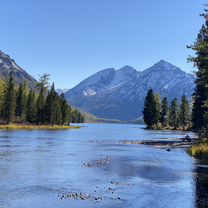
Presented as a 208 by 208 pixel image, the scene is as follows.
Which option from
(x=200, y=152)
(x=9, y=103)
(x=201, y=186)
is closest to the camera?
(x=201, y=186)

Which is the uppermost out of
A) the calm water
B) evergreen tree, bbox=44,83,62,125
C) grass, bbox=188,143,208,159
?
evergreen tree, bbox=44,83,62,125

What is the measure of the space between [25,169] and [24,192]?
12982mm

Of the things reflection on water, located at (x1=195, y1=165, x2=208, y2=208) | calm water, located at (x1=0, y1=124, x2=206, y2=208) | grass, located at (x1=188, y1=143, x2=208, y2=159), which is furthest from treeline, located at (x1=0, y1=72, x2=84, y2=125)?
reflection on water, located at (x1=195, y1=165, x2=208, y2=208)

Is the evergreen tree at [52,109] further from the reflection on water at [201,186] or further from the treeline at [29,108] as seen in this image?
the reflection on water at [201,186]

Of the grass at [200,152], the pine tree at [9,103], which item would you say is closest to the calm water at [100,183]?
the grass at [200,152]

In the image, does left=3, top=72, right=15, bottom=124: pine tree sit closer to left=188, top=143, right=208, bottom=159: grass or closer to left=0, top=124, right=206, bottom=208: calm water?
left=188, top=143, right=208, bottom=159: grass

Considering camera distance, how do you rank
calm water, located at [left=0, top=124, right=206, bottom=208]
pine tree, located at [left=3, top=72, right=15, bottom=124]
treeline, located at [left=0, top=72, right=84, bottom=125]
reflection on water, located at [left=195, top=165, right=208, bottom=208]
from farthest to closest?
treeline, located at [left=0, top=72, right=84, bottom=125] < pine tree, located at [left=3, top=72, right=15, bottom=124] < reflection on water, located at [left=195, top=165, right=208, bottom=208] < calm water, located at [left=0, top=124, right=206, bottom=208]

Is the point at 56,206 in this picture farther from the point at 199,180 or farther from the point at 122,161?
the point at 122,161

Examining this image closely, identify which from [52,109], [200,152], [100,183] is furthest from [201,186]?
[52,109]

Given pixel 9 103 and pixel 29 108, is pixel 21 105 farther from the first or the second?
pixel 9 103

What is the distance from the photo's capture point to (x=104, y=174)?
40.3 metres

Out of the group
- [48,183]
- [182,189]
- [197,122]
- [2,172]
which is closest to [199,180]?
[182,189]

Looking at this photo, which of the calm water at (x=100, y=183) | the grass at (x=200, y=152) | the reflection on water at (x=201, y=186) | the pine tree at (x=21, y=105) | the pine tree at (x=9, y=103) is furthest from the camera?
the pine tree at (x=21, y=105)

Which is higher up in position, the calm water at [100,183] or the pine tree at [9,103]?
the pine tree at [9,103]
